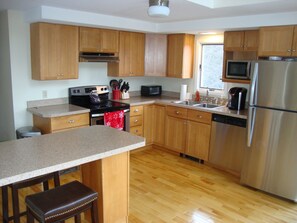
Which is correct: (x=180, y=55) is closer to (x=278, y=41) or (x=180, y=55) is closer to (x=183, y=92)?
(x=183, y=92)

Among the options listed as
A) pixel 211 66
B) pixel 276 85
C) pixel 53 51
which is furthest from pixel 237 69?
pixel 53 51

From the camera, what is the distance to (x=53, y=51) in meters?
3.80

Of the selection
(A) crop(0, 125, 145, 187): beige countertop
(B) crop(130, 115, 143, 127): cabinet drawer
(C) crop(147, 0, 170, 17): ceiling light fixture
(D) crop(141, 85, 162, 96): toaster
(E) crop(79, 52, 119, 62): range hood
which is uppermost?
(C) crop(147, 0, 170, 17): ceiling light fixture

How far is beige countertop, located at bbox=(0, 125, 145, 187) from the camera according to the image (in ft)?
5.71

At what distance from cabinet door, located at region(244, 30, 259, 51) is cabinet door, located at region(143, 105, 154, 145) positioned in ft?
6.19

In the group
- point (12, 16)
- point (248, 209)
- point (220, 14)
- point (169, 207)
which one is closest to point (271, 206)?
point (248, 209)

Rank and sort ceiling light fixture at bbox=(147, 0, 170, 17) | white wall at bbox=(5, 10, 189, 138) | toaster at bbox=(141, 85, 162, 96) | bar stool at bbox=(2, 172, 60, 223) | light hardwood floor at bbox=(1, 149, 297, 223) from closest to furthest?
1. bar stool at bbox=(2, 172, 60, 223)
2. ceiling light fixture at bbox=(147, 0, 170, 17)
3. light hardwood floor at bbox=(1, 149, 297, 223)
4. white wall at bbox=(5, 10, 189, 138)
5. toaster at bbox=(141, 85, 162, 96)

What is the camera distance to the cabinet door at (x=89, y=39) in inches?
161

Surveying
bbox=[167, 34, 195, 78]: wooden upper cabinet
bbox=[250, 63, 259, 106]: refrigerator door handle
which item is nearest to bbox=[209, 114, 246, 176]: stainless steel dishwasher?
bbox=[250, 63, 259, 106]: refrigerator door handle

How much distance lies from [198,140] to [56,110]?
2.21 m

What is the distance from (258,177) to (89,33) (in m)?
3.14

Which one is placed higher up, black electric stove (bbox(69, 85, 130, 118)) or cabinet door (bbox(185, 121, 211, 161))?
black electric stove (bbox(69, 85, 130, 118))

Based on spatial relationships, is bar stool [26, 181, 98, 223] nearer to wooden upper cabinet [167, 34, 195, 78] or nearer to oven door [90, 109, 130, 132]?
oven door [90, 109, 130, 132]

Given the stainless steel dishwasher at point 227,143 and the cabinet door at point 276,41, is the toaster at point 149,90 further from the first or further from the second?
the cabinet door at point 276,41
